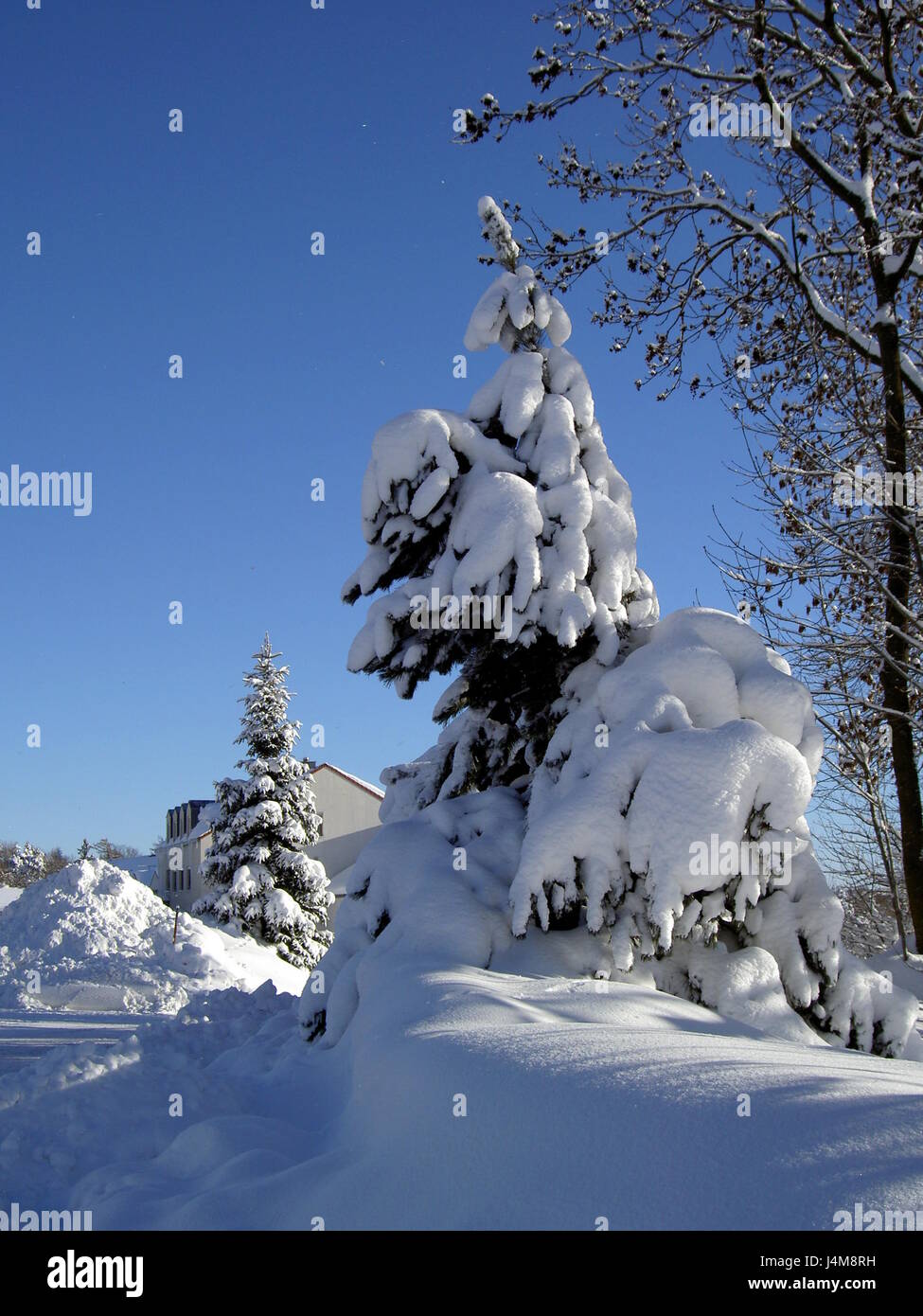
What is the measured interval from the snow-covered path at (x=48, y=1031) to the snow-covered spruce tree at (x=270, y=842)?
10.4 meters

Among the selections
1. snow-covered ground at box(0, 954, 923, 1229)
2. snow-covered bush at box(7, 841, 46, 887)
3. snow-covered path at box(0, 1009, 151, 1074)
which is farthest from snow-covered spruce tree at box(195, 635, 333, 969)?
snow-covered bush at box(7, 841, 46, 887)

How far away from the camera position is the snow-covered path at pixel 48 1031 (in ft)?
30.5

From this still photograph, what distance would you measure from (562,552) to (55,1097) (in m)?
4.67

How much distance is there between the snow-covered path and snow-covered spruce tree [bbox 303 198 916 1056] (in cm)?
449

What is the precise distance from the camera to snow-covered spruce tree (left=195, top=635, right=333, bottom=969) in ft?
79.5

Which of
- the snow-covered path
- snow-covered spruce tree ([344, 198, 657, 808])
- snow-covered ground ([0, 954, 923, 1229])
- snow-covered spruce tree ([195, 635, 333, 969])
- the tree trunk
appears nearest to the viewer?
snow-covered ground ([0, 954, 923, 1229])

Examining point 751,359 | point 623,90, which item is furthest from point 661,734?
point 623,90

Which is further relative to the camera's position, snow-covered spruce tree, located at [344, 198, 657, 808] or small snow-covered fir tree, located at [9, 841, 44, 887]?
small snow-covered fir tree, located at [9, 841, 44, 887]

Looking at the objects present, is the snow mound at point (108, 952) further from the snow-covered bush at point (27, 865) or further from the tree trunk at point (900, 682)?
the snow-covered bush at point (27, 865)

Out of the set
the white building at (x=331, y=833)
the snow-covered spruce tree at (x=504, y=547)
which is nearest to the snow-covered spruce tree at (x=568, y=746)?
the snow-covered spruce tree at (x=504, y=547)

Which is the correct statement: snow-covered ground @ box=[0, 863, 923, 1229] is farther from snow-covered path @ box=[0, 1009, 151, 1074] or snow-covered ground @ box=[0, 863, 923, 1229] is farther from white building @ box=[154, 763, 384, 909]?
white building @ box=[154, 763, 384, 909]

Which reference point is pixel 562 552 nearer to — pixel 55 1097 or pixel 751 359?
pixel 55 1097

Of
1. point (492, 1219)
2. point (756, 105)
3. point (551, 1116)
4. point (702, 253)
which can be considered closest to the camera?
point (492, 1219)

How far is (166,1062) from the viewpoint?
19.8 ft
